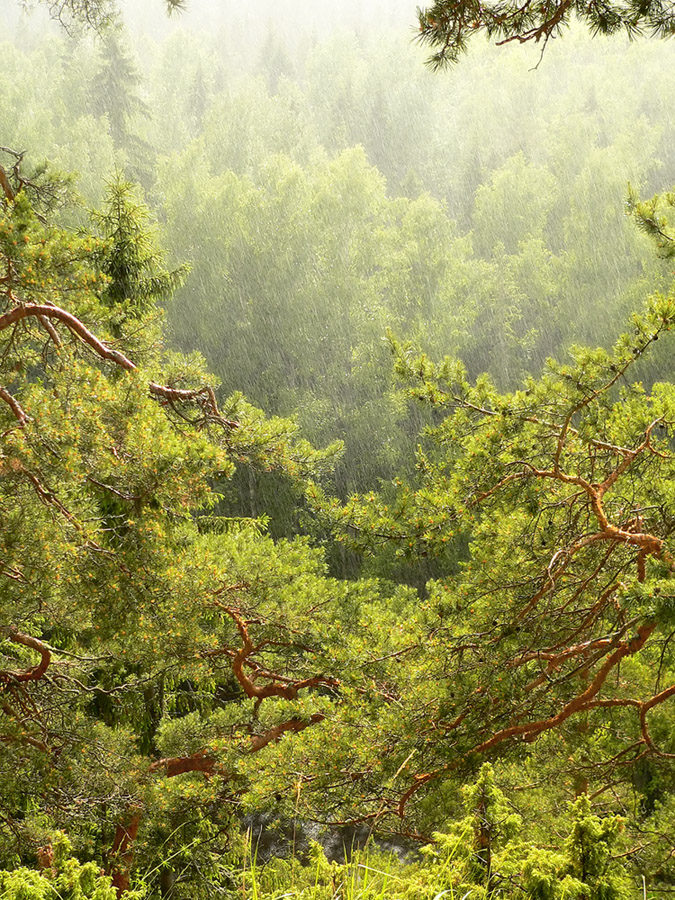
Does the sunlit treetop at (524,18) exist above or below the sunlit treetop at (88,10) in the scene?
below

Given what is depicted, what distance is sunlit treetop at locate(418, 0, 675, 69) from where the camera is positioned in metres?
2.81

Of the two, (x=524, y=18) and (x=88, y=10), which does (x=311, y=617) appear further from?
(x=88, y=10)

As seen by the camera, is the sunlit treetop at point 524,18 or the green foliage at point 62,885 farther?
the sunlit treetop at point 524,18

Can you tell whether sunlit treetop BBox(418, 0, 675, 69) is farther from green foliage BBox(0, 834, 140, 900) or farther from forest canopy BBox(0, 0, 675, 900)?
green foliage BBox(0, 834, 140, 900)

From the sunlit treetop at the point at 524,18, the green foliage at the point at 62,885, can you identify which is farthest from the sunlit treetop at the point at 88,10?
the green foliage at the point at 62,885

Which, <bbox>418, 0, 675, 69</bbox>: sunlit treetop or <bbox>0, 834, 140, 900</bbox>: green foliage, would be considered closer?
<bbox>0, 834, 140, 900</bbox>: green foliage

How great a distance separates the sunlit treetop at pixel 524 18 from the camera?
9.23 feet

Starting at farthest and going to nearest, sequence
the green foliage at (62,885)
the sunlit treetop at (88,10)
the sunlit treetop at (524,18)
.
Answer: the sunlit treetop at (88,10), the sunlit treetop at (524,18), the green foliage at (62,885)

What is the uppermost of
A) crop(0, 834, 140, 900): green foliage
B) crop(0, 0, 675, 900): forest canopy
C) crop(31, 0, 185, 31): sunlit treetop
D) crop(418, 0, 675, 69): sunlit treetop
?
crop(31, 0, 185, 31): sunlit treetop

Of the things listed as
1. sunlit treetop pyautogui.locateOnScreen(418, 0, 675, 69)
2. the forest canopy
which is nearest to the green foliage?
the forest canopy

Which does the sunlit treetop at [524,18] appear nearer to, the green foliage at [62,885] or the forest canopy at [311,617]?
the forest canopy at [311,617]

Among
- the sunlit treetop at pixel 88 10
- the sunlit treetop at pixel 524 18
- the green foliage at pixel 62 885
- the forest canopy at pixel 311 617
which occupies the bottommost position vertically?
the green foliage at pixel 62 885

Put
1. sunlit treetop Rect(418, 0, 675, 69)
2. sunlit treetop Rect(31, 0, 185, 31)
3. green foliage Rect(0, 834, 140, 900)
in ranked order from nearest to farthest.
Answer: green foliage Rect(0, 834, 140, 900) < sunlit treetop Rect(418, 0, 675, 69) < sunlit treetop Rect(31, 0, 185, 31)

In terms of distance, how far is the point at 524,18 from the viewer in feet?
9.46
